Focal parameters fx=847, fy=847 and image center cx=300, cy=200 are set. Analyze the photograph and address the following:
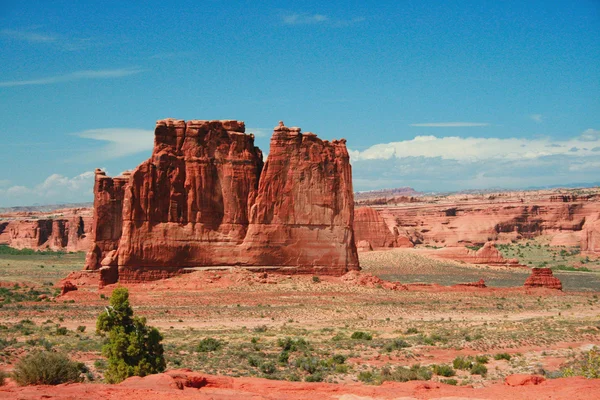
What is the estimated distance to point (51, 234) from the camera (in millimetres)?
120938

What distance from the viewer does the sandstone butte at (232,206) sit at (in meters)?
45.3

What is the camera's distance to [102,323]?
2105 centimetres

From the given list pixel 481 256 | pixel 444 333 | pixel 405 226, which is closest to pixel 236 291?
pixel 444 333

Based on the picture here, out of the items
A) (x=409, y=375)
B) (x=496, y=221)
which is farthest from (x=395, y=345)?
(x=496, y=221)

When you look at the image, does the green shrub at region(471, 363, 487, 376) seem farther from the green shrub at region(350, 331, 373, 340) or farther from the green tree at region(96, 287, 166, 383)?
the green tree at region(96, 287, 166, 383)

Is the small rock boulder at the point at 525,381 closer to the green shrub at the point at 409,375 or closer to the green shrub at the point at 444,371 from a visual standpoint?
the green shrub at the point at 409,375

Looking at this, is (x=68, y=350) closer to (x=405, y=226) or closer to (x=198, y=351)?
(x=198, y=351)

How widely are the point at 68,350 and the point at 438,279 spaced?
45.3 m

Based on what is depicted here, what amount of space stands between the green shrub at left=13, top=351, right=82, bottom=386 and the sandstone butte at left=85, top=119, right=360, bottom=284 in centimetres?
2690

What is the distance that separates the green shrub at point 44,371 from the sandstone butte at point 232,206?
88.2 feet

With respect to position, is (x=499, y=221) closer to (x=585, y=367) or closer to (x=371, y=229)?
(x=371, y=229)

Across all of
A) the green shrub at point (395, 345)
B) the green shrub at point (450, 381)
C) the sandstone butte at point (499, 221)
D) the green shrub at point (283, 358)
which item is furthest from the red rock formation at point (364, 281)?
the sandstone butte at point (499, 221)

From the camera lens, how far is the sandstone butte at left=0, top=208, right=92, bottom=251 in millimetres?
110062

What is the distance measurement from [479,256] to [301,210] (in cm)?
3807
